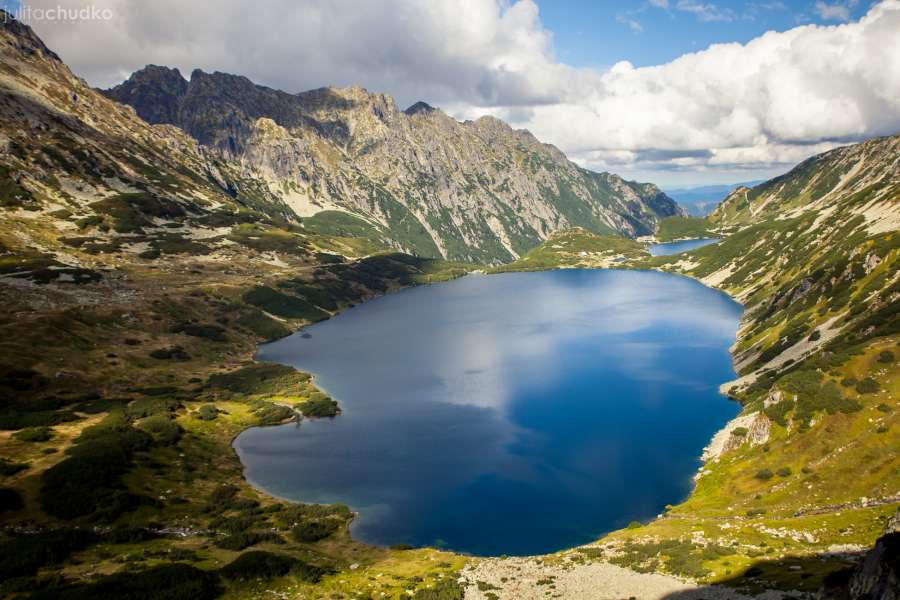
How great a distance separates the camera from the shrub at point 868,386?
86438mm

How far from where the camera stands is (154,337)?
188 m

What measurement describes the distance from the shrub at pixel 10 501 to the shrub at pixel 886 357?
443 ft

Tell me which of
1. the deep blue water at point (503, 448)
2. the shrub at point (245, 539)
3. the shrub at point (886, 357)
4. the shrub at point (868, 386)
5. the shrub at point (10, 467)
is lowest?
the deep blue water at point (503, 448)

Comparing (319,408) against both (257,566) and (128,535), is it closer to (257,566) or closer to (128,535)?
(128,535)

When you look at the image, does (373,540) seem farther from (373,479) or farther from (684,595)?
(684,595)

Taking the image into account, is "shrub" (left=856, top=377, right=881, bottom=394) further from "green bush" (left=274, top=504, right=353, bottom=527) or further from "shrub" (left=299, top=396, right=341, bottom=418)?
"shrub" (left=299, top=396, right=341, bottom=418)

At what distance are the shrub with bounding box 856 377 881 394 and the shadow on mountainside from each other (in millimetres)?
49238

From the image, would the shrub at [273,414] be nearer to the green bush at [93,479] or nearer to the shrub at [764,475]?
the green bush at [93,479]

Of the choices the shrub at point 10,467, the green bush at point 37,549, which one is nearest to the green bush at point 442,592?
the green bush at point 37,549

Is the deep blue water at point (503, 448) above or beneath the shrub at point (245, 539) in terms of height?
beneath

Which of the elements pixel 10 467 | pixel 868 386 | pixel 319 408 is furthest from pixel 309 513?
pixel 868 386

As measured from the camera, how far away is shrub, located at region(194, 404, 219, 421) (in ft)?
423

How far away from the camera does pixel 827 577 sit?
119ft

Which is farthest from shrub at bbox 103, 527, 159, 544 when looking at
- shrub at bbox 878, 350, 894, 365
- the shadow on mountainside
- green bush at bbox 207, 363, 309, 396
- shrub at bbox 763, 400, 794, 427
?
shrub at bbox 878, 350, 894, 365
